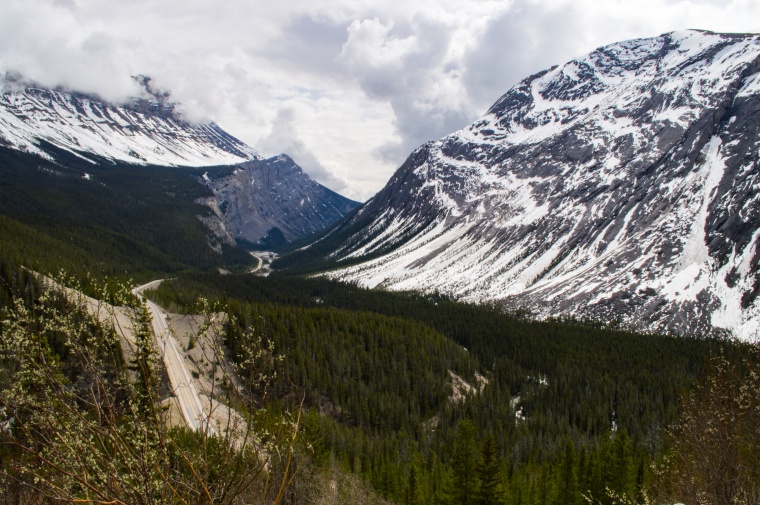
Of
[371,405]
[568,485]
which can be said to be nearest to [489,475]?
[568,485]

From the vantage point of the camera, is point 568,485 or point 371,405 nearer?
point 568,485

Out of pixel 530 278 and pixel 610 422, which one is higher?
pixel 530 278

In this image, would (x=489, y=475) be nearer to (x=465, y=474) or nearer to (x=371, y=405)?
(x=465, y=474)

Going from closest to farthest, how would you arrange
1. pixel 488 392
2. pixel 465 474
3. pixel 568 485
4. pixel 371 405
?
pixel 465 474 < pixel 568 485 < pixel 371 405 < pixel 488 392

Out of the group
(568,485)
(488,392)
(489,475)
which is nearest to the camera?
(489,475)

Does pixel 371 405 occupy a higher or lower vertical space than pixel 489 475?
lower

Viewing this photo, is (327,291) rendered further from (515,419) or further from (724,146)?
(724,146)

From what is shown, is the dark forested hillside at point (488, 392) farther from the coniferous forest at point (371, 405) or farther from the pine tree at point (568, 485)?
the coniferous forest at point (371, 405)

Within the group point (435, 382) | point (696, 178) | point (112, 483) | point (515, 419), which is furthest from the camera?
point (696, 178)

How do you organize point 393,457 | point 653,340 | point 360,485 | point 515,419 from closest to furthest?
point 360,485
point 393,457
point 515,419
point 653,340

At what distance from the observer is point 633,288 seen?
484ft

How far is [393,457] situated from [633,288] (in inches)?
4896

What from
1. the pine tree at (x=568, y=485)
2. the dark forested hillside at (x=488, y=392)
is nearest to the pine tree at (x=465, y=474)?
the dark forested hillside at (x=488, y=392)

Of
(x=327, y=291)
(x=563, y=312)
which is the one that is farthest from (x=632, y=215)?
(x=327, y=291)
